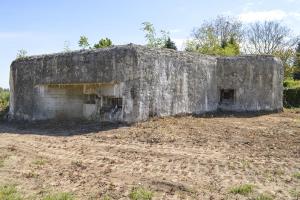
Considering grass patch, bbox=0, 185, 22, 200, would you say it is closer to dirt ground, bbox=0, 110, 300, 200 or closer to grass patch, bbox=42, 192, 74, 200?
dirt ground, bbox=0, 110, 300, 200

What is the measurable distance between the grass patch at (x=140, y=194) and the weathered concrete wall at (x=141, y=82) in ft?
22.0

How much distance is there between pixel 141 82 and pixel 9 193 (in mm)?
7242

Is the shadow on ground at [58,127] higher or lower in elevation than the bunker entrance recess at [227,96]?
lower

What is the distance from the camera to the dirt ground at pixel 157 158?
656 cm

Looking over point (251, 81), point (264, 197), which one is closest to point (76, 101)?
point (251, 81)

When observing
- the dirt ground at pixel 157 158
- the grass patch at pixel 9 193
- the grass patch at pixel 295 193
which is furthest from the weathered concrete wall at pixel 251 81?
the grass patch at pixel 9 193

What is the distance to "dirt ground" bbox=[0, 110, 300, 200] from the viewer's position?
258 inches

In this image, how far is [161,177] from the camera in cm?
711

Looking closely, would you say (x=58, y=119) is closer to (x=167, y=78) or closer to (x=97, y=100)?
(x=97, y=100)

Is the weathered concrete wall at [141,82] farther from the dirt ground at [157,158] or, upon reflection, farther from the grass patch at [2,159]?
the grass patch at [2,159]

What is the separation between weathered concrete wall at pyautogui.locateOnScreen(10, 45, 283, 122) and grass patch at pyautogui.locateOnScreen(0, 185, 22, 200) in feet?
21.5

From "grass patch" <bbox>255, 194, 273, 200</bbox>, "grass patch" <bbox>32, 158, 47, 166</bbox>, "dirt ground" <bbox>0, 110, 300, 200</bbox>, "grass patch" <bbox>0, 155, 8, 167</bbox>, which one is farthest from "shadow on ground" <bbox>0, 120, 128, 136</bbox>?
"grass patch" <bbox>255, 194, 273, 200</bbox>

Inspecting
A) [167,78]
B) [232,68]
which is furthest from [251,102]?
[167,78]

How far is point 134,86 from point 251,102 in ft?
20.0
